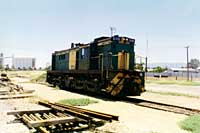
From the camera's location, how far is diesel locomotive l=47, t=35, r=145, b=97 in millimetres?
16297

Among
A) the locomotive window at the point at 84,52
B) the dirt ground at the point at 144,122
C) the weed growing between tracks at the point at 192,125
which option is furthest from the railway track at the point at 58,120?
the locomotive window at the point at 84,52

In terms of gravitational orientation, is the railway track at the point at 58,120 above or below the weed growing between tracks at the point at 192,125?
above

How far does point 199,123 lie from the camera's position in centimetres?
908

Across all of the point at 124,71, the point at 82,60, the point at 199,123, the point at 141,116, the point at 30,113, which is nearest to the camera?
the point at 199,123

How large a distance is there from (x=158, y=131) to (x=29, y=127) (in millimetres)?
3565

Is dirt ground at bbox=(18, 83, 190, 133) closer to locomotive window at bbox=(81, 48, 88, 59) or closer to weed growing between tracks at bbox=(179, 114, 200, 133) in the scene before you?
weed growing between tracks at bbox=(179, 114, 200, 133)

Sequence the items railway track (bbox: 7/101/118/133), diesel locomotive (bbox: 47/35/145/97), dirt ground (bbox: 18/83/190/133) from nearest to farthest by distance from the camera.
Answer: railway track (bbox: 7/101/118/133) < dirt ground (bbox: 18/83/190/133) < diesel locomotive (bbox: 47/35/145/97)

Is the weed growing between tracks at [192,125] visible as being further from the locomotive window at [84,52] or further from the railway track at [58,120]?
the locomotive window at [84,52]

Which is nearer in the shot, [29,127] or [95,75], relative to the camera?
Answer: [29,127]

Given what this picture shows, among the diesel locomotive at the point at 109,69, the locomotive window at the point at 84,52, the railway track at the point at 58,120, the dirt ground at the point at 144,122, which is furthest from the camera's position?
the locomotive window at the point at 84,52

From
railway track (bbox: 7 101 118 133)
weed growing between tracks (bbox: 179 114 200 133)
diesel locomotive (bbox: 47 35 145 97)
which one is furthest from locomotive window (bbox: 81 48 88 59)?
weed growing between tracks (bbox: 179 114 200 133)

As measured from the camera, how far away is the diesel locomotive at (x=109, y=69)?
16.3m

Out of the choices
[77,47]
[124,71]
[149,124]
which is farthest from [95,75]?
[149,124]

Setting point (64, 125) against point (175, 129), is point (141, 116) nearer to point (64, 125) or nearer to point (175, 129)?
point (175, 129)
